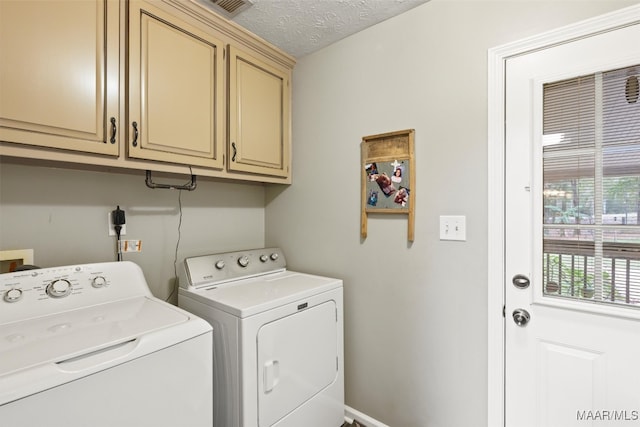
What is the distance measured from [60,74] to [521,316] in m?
2.17

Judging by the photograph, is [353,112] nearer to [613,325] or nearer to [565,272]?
[565,272]

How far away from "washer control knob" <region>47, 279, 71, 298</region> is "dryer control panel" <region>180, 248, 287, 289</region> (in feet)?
1.57

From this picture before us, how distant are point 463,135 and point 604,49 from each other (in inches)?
22.4

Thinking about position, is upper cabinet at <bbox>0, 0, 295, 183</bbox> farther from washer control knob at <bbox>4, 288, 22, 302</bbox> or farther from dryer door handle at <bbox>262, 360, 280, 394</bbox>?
dryer door handle at <bbox>262, 360, 280, 394</bbox>

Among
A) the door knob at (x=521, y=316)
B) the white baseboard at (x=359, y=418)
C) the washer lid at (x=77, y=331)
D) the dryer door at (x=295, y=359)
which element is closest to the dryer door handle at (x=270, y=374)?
the dryer door at (x=295, y=359)

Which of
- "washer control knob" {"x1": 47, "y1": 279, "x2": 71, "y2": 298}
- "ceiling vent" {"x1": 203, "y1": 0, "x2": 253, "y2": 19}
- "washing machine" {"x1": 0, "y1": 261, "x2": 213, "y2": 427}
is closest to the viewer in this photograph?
"washing machine" {"x1": 0, "y1": 261, "x2": 213, "y2": 427}

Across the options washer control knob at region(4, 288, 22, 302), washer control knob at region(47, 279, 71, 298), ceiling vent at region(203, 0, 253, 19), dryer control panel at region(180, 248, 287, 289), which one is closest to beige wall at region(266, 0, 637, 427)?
dryer control panel at region(180, 248, 287, 289)

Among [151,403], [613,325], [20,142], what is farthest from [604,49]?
[20,142]

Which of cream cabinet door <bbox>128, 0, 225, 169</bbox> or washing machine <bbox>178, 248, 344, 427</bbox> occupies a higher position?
cream cabinet door <bbox>128, 0, 225, 169</bbox>

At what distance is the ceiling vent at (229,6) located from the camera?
1.52 metres

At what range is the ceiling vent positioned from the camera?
1.52 m

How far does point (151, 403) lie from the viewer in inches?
36.8

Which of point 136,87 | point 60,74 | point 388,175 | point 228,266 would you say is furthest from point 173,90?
point 388,175

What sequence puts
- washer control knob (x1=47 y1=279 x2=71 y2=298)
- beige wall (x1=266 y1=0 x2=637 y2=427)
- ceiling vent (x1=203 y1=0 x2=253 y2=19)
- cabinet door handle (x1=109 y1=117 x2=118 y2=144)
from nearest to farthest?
washer control knob (x1=47 y1=279 x2=71 y2=298)
cabinet door handle (x1=109 y1=117 x2=118 y2=144)
beige wall (x1=266 y1=0 x2=637 y2=427)
ceiling vent (x1=203 y1=0 x2=253 y2=19)
